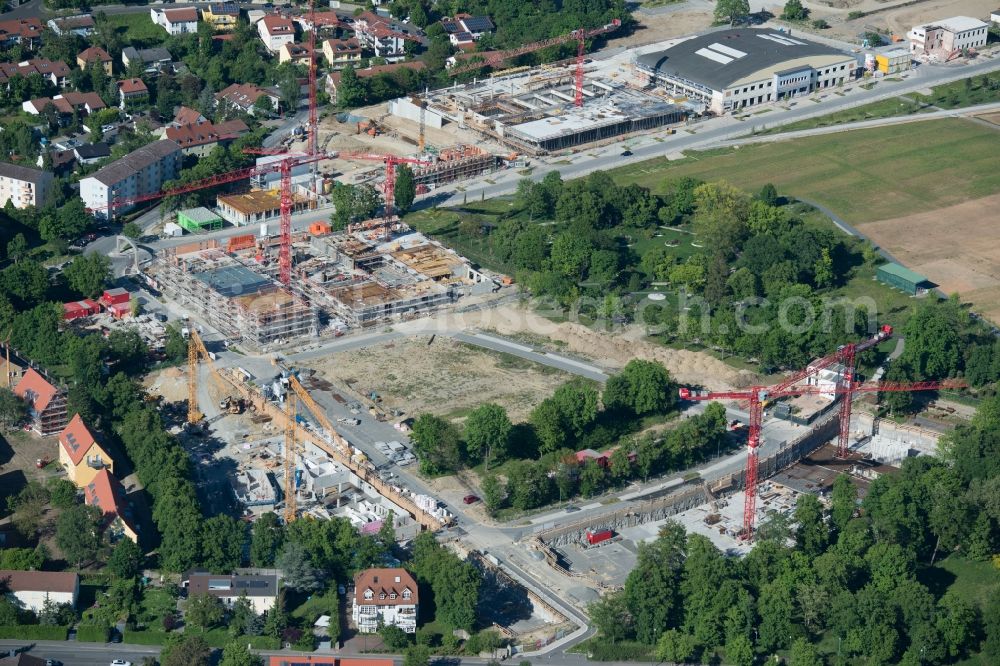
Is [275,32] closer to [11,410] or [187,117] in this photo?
[187,117]

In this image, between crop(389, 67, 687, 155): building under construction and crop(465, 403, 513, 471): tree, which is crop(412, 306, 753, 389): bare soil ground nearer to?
crop(465, 403, 513, 471): tree

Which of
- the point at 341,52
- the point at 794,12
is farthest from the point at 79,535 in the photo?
the point at 794,12

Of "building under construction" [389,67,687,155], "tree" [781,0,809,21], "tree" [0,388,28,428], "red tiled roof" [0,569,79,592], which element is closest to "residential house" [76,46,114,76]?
"building under construction" [389,67,687,155]

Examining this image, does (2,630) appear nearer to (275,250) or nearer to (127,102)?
(275,250)

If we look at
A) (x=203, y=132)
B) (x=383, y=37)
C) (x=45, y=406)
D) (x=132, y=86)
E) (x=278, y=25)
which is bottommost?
(x=45, y=406)

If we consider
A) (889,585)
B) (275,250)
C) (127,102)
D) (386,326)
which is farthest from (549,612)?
(127,102)
